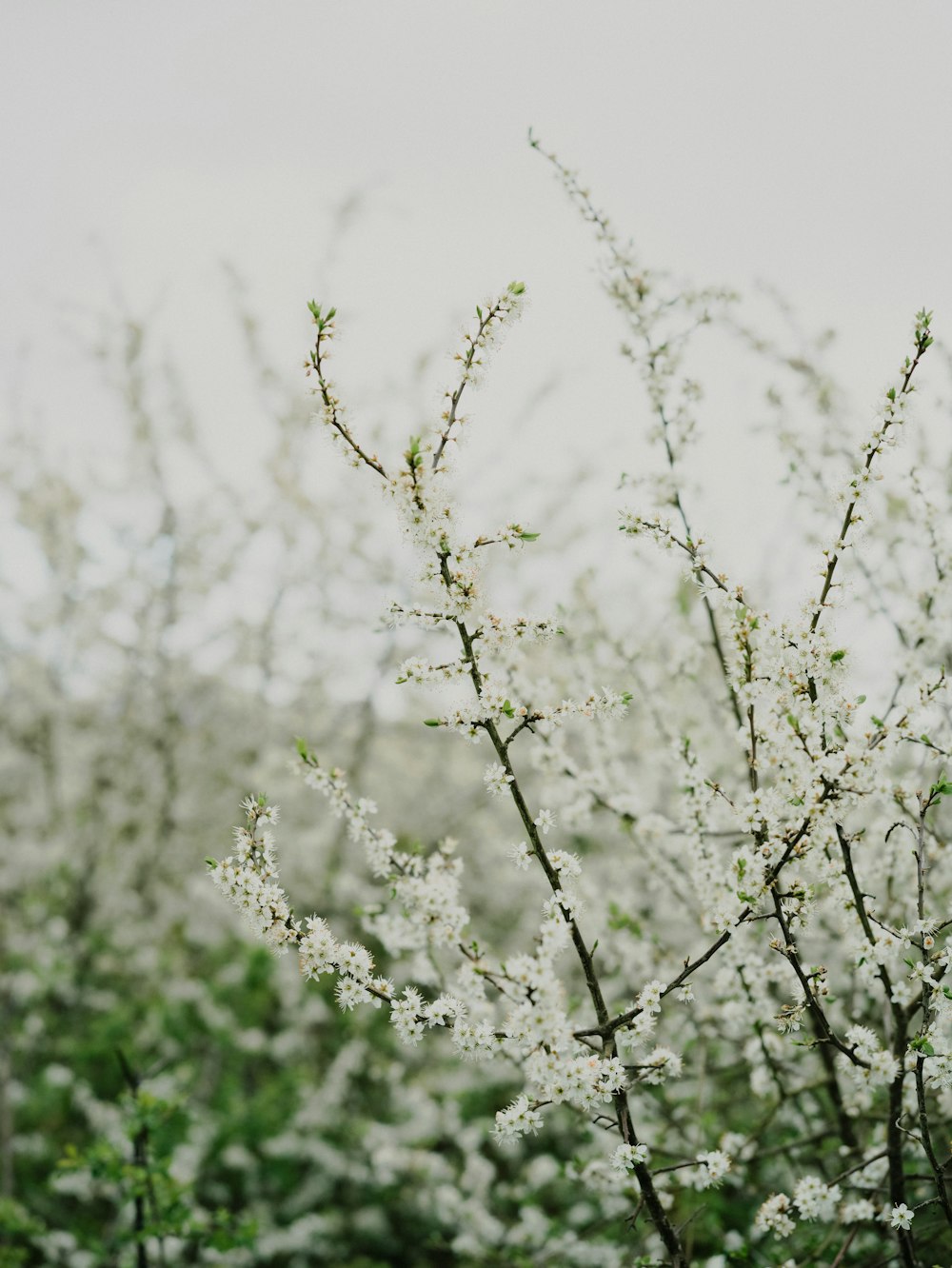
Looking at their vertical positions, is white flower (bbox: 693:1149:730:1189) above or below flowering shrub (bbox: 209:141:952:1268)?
below

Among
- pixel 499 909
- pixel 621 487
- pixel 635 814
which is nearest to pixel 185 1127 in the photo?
pixel 499 909

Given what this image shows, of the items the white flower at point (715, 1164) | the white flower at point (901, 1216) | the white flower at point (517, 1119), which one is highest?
the white flower at point (517, 1119)

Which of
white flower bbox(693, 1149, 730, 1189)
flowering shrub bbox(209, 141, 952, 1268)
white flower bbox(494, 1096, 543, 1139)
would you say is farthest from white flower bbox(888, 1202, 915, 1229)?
white flower bbox(494, 1096, 543, 1139)

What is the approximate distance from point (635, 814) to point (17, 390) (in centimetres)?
686

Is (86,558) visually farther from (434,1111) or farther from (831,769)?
(831,769)

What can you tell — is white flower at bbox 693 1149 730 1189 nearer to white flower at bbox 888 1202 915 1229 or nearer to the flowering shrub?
the flowering shrub

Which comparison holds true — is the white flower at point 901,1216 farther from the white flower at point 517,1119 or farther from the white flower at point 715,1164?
the white flower at point 517,1119

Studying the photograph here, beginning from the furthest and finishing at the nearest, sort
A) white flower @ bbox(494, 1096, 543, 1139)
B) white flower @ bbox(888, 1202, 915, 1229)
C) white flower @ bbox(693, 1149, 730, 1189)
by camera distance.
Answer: white flower @ bbox(693, 1149, 730, 1189)
white flower @ bbox(888, 1202, 915, 1229)
white flower @ bbox(494, 1096, 543, 1139)

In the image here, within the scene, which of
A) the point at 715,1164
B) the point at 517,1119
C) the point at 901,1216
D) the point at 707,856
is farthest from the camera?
the point at 707,856

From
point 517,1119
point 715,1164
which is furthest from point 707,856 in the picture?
point 517,1119

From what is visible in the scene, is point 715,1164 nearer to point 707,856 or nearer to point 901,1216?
point 901,1216

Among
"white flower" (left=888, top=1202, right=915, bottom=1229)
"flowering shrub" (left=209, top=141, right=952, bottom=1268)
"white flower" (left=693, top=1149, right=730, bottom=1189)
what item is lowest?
"white flower" (left=888, top=1202, right=915, bottom=1229)

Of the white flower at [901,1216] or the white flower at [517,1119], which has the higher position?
the white flower at [517,1119]

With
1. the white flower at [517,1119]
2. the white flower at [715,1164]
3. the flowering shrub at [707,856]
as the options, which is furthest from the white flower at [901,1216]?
the white flower at [517,1119]
